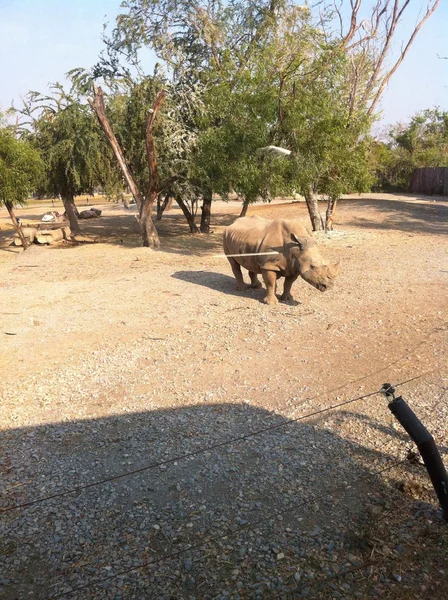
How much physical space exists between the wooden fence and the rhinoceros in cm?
2982

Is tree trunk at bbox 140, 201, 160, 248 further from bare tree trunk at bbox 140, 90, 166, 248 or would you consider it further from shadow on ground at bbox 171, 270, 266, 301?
shadow on ground at bbox 171, 270, 266, 301

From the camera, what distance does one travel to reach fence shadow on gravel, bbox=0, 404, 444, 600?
3682 millimetres

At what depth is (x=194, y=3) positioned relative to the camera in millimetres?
20469

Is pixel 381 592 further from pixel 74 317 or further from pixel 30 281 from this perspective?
pixel 30 281

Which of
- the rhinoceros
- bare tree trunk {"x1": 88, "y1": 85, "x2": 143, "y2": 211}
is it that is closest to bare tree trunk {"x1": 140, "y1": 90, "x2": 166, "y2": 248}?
bare tree trunk {"x1": 88, "y1": 85, "x2": 143, "y2": 211}

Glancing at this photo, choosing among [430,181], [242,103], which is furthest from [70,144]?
[430,181]

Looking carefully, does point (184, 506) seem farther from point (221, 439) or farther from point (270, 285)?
point (270, 285)

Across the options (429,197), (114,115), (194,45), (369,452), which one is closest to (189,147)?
(114,115)

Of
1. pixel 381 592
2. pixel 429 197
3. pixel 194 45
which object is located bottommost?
pixel 381 592

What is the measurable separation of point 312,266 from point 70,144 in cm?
1544

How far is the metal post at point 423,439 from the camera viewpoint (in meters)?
3.60

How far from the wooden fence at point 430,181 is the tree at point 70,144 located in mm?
25384

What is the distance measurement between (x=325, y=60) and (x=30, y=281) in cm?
1096

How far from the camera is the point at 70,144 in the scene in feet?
69.4
